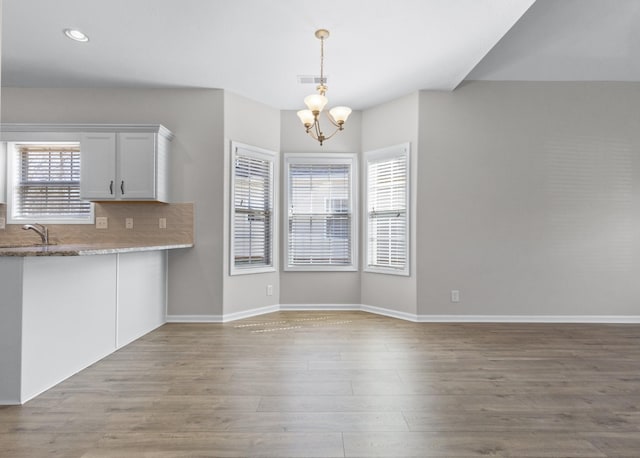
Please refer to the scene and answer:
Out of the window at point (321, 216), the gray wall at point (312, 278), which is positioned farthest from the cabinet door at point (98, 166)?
the window at point (321, 216)

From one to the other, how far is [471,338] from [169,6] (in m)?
4.12

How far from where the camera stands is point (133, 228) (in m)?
4.28

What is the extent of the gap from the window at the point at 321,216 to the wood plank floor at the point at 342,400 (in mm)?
1532

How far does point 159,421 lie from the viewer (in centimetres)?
201

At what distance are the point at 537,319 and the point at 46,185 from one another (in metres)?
6.17

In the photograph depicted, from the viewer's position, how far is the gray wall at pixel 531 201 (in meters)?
4.32

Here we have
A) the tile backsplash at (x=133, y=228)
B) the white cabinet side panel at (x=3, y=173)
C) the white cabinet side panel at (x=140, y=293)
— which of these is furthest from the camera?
the tile backsplash at (x=133, y=228)

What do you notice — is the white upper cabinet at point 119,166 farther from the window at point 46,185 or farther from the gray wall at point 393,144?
the gray wall at point 393,144

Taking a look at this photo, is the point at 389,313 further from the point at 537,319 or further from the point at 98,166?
the point at 98,166

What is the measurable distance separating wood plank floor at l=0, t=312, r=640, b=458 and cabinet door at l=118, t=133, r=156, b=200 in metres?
1.62

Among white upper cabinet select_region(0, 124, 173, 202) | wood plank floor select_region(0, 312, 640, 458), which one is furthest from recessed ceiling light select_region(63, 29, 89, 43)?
wood plank floor select_region(0, 312, 640, 458)

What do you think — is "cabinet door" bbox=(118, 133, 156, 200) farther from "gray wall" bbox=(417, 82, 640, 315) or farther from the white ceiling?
"gray wall" bbox=(417, 82, 640, 315)

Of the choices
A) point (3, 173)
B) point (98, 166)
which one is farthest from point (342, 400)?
point (3, 173)

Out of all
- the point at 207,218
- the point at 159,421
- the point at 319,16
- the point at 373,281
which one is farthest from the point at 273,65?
the point at 159,421
